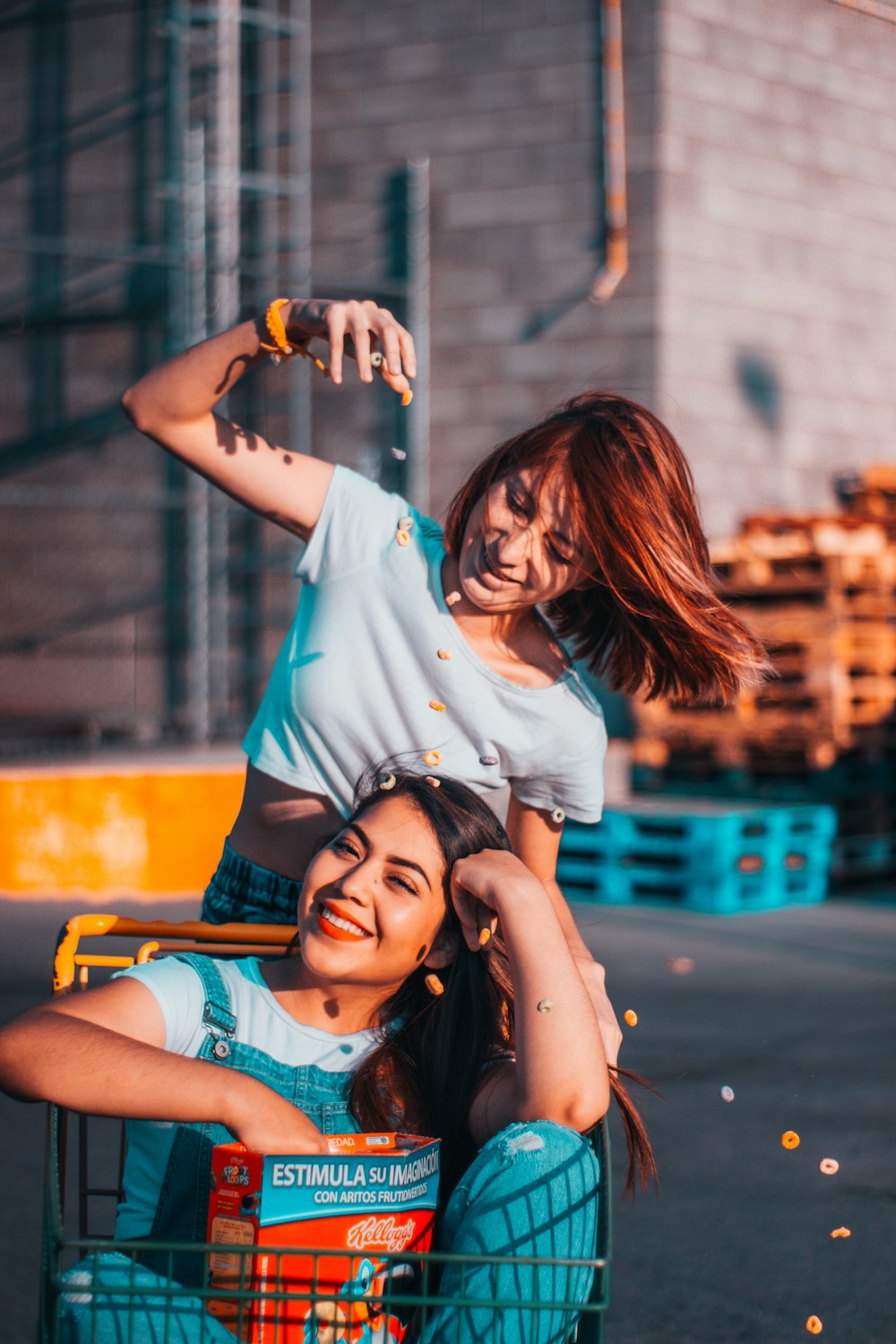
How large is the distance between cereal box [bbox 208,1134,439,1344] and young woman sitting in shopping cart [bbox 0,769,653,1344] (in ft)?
0.18

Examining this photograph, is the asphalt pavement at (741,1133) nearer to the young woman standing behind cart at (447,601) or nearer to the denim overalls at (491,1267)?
the young woman standing behind cart at (447,601)

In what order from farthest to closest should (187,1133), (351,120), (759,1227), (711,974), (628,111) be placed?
(351,120), (628,111), (711,974), (759,1227), (187,1133)

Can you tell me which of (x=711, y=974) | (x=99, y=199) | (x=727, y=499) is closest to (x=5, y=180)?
(x=99, y=199)

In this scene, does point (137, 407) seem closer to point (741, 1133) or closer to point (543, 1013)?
point (543, 1013)

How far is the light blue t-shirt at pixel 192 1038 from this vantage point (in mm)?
2225

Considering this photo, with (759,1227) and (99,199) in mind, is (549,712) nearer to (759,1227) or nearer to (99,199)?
(759,1227)

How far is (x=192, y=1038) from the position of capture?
223 cm

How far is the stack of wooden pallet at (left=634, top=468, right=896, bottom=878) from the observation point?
895 cm

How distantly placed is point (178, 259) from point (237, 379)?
34.2 ft

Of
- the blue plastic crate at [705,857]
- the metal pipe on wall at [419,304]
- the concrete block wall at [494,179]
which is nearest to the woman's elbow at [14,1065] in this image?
the blue plastic crate at [705,857]

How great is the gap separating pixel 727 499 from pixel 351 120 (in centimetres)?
428

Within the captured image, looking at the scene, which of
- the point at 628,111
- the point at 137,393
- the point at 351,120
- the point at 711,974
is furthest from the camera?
the point at 351,120

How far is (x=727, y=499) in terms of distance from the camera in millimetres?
11531

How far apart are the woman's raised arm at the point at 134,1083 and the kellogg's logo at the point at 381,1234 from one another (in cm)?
13
